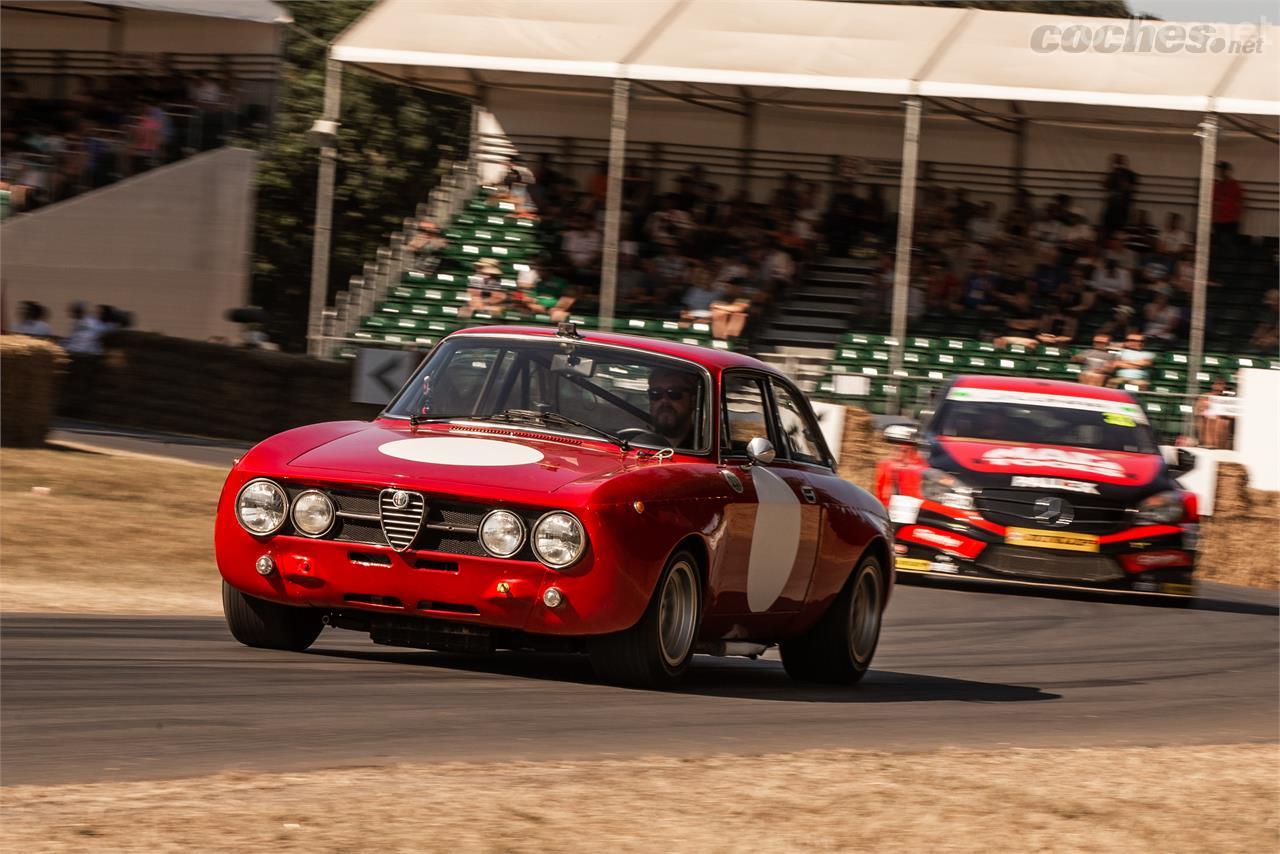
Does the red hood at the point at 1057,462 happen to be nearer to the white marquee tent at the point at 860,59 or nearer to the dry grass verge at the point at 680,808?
the dry grass verge at the point at 680,808

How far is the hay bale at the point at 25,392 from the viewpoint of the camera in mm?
17062

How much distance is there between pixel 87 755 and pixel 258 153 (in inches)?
1030

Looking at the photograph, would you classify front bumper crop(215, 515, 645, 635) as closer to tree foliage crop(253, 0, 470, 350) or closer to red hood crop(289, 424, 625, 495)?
red hood crop(289, 424, 625, 495)

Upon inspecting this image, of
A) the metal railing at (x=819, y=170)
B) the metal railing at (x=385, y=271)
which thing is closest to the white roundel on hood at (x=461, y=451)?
the metal railing at (x=385, y=271)

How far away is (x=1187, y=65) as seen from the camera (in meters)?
25.8

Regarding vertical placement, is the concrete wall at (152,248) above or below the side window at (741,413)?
above

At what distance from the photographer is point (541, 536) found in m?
6.97

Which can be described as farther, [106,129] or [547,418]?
[106,129]

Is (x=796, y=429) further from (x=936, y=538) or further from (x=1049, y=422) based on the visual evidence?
(x=1049, y=422)

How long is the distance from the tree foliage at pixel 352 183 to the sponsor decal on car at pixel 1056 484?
35610mm

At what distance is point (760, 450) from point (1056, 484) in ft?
22.2

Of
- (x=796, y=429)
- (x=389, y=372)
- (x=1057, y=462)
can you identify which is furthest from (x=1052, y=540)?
(x=389, y=372)

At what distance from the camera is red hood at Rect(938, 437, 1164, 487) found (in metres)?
14.4

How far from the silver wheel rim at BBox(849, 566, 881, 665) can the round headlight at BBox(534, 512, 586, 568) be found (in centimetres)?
243
